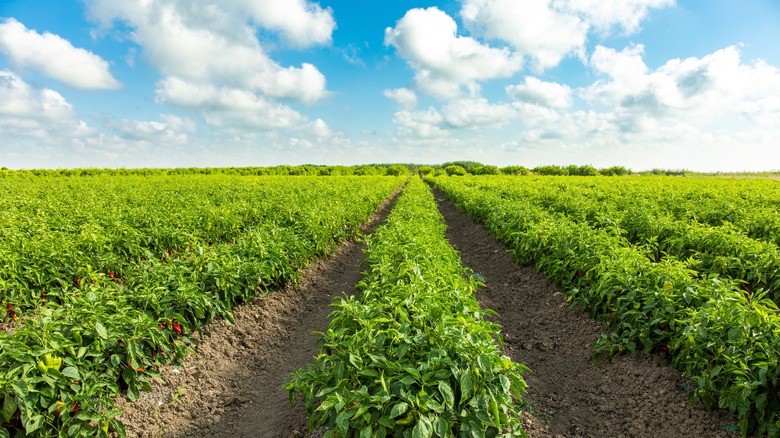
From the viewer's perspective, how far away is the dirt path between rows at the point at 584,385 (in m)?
3.75

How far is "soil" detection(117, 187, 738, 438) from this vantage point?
3.90 meters

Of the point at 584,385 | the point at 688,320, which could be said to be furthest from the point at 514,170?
the point at 688,320

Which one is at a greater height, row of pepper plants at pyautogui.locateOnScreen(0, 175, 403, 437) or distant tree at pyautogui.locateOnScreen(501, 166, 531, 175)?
distant tree at pyautogui.locateOnScreen(501, 166, 531, 175)

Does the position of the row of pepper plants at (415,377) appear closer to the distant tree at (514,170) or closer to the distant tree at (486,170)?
the distant tree at (514,170)

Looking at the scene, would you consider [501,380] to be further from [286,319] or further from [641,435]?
[286,319]

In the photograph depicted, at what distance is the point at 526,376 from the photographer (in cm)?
511

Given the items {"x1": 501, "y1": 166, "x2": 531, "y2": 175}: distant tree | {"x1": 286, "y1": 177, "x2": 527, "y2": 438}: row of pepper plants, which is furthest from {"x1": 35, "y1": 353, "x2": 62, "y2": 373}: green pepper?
{"x1": 501, "y1": 166, "x2": 531, "y2": 175}: distant tree

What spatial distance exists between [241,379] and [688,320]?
16.7 ft

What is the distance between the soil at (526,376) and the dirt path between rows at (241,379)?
12mm

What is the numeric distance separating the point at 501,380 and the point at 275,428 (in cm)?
255

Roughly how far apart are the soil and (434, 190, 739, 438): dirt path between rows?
1 cm

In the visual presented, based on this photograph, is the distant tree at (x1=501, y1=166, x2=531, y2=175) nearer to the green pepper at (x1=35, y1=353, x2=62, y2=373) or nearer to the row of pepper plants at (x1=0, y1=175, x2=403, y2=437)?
the row of pepper plants at (x1=0, y1=175, x2=403, y2=437)

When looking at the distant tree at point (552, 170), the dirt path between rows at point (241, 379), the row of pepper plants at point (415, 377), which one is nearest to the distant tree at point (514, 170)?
the distant tree at point (552, 170)

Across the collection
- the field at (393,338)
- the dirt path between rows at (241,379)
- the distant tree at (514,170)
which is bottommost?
the dirt path between rows at (241,379)
